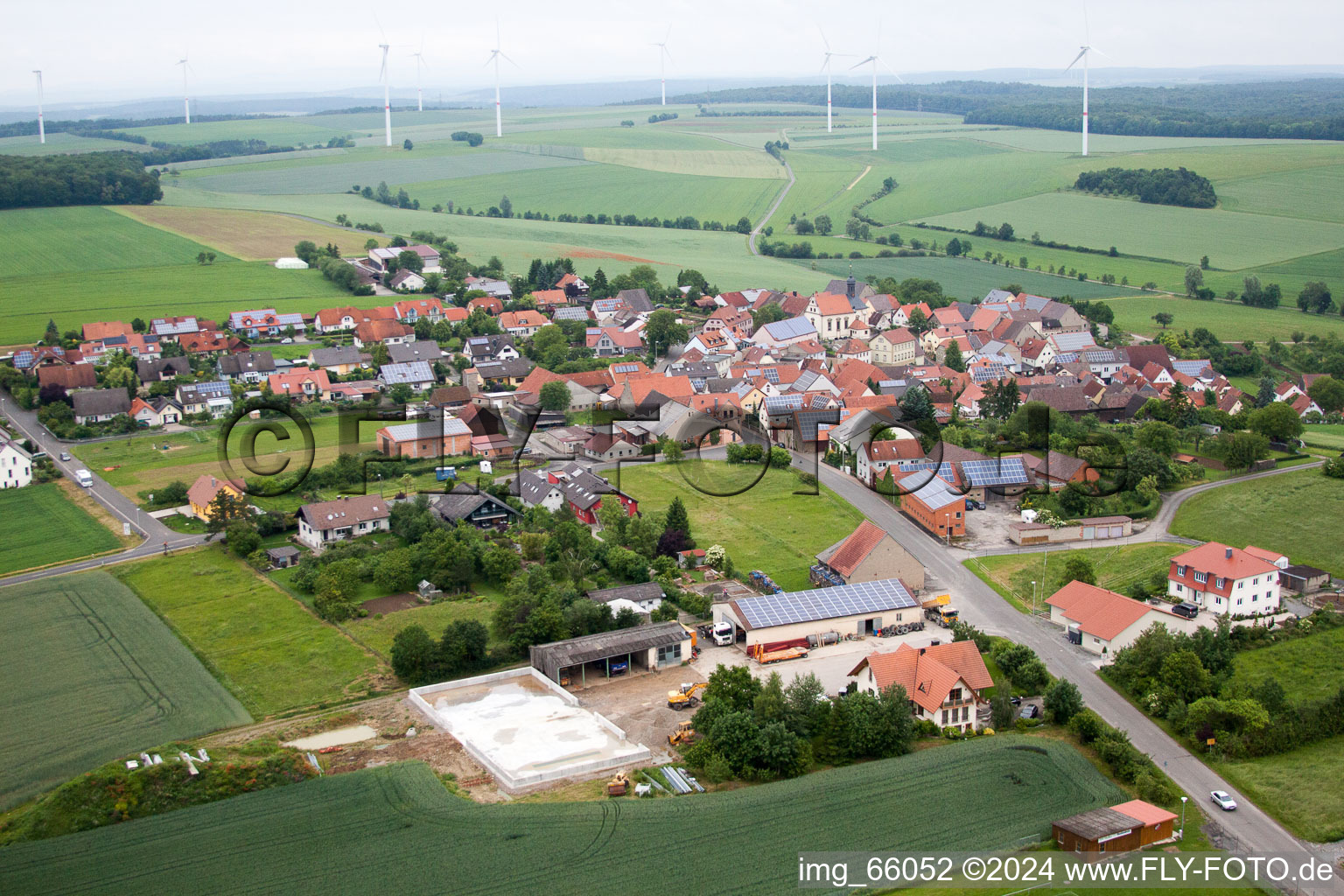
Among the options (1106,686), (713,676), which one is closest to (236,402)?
(713,676)

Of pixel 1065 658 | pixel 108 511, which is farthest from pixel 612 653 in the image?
pixel 108 511

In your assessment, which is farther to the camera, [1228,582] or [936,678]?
[1228,582]

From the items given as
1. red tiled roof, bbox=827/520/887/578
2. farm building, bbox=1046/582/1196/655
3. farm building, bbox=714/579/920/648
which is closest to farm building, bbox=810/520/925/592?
red tiled roof, bbox=827/520/887/578

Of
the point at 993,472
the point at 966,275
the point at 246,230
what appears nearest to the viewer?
the point at 993,472

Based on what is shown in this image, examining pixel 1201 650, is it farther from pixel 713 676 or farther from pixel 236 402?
pixel 236 402

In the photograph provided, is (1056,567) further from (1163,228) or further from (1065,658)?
(1163,228)
